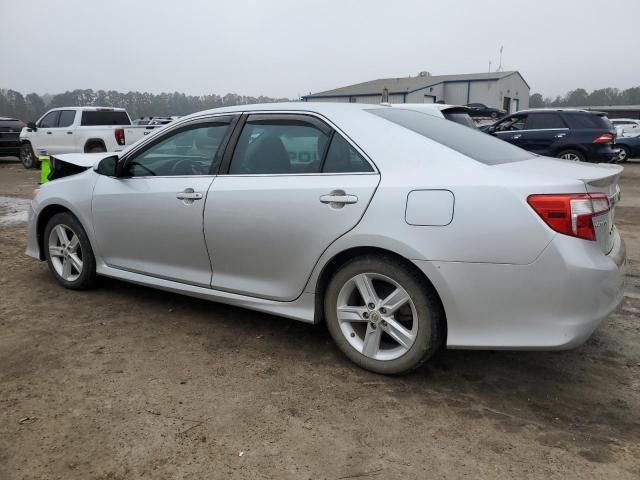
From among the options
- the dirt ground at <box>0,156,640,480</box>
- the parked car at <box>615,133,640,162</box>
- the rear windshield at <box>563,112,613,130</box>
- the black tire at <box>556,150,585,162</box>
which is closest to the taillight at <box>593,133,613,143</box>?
the rear windshield at <box>563,112,613,130</box>

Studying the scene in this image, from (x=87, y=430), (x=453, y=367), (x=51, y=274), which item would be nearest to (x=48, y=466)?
(x=87, y=430)

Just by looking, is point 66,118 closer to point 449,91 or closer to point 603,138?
point 603,138

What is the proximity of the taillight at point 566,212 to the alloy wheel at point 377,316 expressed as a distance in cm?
81

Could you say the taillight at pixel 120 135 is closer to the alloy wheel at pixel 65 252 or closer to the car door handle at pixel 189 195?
the alloy wheel at pixel 65 252

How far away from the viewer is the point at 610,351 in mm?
3486

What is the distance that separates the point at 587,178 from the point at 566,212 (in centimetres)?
29

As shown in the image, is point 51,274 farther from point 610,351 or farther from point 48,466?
point 610,351

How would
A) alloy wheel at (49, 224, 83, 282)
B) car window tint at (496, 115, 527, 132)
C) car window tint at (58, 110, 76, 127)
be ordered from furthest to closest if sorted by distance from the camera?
car window tint at (58, 110, 76, 127)
car window tint at (496, 115, 527, 132)
alloy wheel at (49, 224, 83, 282)

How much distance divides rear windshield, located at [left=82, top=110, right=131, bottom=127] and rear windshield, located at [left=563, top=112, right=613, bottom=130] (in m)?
11.4

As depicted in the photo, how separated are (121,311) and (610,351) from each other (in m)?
3.48

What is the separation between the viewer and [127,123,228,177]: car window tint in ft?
12.3

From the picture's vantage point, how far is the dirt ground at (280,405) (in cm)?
235

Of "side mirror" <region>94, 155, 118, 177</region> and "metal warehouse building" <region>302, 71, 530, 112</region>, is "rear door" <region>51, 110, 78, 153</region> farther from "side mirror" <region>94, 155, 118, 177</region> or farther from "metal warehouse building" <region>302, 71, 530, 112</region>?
"metal warehouse building" <region>302, 71, 530, 112</region>

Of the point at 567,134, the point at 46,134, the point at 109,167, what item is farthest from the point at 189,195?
the point at 46,134
